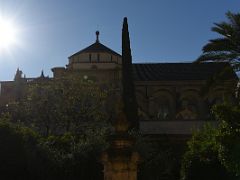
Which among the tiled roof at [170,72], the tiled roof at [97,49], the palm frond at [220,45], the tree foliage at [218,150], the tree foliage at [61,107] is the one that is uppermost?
the tiled roof at [97,49]

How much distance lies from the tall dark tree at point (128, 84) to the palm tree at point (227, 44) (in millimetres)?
10278

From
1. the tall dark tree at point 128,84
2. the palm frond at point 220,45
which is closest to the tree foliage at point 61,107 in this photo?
the tall dark tree at point 128,84

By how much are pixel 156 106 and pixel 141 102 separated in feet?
6.69

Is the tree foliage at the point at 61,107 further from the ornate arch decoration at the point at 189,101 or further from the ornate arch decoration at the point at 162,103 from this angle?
the ornate arch decoration at the point at 189,101

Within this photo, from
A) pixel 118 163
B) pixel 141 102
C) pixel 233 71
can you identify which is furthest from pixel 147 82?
pixel 118 163

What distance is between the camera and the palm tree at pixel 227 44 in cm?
2183

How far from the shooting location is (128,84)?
3409cm

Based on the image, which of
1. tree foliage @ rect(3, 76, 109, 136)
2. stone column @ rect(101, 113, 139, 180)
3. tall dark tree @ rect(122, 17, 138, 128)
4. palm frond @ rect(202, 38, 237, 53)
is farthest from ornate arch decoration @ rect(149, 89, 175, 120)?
stone column @ rect(101, 113, 139, 180)

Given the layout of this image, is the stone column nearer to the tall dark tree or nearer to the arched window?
the tall dark tree

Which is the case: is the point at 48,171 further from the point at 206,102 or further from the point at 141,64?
the point at 141,64

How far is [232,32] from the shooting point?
2186 centimetres

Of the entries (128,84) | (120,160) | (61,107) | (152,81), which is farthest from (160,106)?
(120,160)

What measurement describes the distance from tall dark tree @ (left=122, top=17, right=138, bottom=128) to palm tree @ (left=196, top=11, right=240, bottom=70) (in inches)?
405

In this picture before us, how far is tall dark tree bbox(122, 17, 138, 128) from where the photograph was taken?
32.0m
